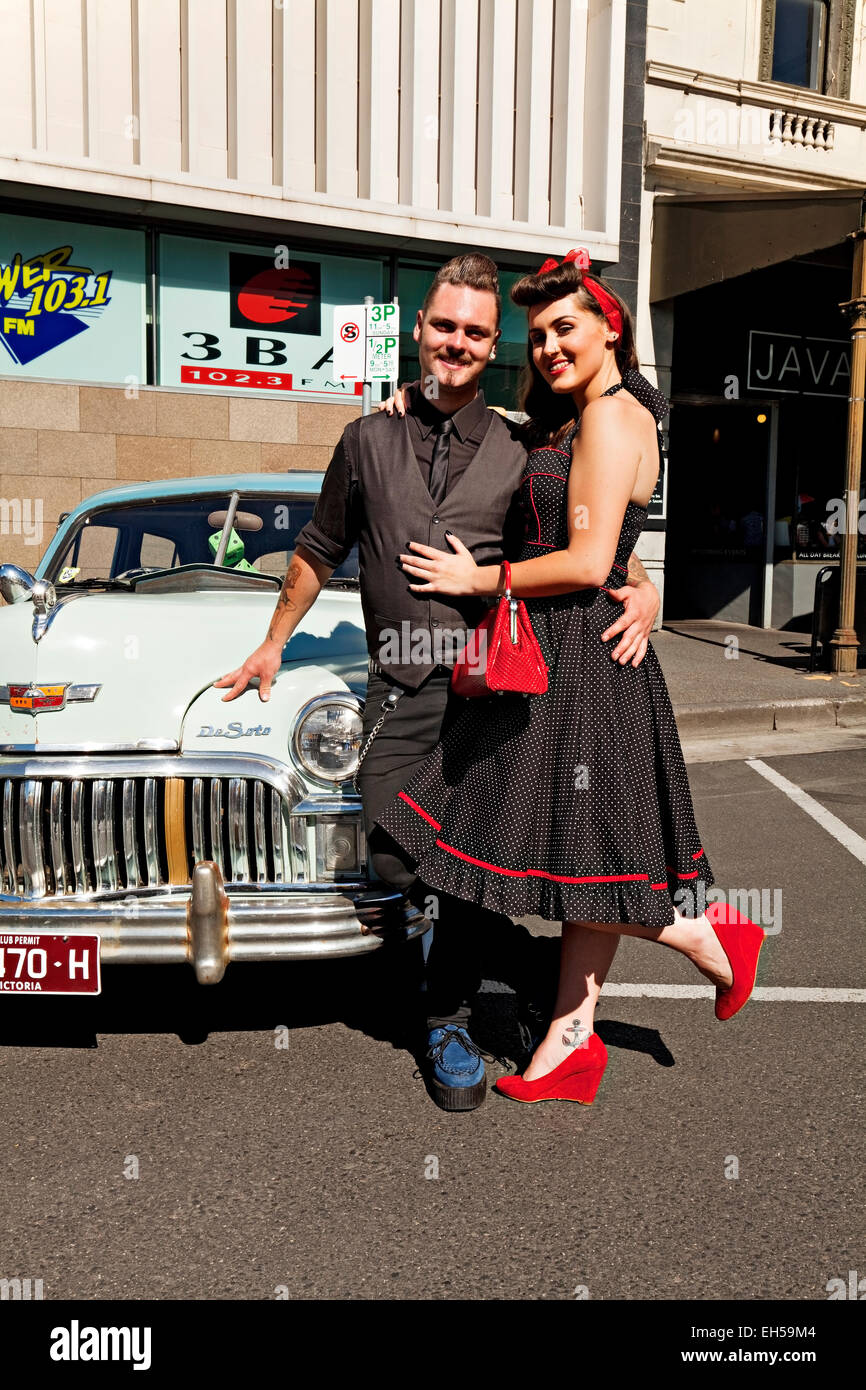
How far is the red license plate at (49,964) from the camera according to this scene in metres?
2.93

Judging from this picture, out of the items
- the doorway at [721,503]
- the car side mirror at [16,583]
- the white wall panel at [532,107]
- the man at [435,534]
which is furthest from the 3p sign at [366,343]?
the doorway at [721,503]

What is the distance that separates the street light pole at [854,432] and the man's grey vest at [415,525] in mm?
8582

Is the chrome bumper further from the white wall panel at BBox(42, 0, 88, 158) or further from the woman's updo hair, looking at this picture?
the white wall panel at BBox(42, 0, 88, 158)

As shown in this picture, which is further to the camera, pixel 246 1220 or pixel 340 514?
pixel 340 514

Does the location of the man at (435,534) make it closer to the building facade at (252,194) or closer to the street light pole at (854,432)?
the street light pole at (854,432)

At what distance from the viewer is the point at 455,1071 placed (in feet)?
9.93

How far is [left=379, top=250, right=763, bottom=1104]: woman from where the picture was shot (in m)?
2.75

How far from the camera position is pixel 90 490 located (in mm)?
12031

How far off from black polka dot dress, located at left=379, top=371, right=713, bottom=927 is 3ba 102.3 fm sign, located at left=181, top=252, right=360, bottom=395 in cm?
1013

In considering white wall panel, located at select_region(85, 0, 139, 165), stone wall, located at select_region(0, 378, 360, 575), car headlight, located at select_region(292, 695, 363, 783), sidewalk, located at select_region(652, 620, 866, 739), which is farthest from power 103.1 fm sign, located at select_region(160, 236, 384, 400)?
car headlight, located at select_region(292, 695, 363, 783)

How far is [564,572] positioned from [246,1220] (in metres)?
1.54
